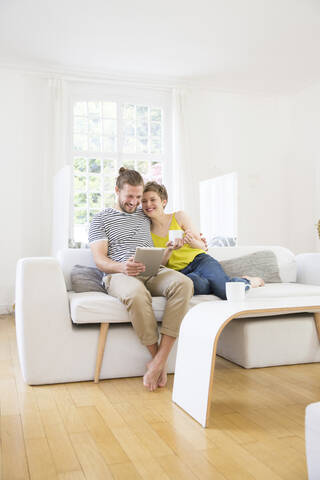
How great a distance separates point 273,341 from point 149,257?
2.91 feet

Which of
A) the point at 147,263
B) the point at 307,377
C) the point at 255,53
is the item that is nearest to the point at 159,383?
the point at 147,263

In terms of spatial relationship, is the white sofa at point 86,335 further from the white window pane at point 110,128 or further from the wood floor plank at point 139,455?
the white window pane at point 110,128

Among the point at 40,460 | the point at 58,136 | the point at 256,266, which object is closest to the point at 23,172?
the point at 58,136

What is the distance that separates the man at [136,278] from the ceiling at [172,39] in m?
2.23

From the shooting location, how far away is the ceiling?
4.43m

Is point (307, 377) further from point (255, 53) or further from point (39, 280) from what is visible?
point (255, 53)

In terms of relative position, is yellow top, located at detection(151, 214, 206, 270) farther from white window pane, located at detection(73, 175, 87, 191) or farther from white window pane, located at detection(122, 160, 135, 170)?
white window pane, located at detection(122, 160, 135, 170)

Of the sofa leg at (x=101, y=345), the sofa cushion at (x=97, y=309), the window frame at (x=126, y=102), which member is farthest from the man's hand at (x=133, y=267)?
the window frame at (x=126, y=102)

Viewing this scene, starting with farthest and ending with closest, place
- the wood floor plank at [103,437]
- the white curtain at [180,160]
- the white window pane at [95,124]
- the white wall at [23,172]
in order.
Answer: the white curtain at [180,160] → the white window pane at [95,124] → the white wall at [23,172] → the wood floor plank at [103,437]

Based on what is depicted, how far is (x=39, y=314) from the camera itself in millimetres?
2543

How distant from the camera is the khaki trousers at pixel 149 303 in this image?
2539mm

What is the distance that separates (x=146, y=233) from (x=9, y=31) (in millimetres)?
3033

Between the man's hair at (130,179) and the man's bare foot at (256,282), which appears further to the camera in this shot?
the man's bare foot at (256,282)

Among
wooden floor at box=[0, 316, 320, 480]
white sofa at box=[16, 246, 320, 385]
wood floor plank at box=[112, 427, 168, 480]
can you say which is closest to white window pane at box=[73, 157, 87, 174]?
white sofa at box=[16, 246, 320, 385]
